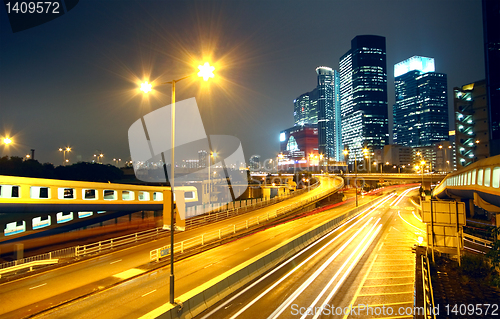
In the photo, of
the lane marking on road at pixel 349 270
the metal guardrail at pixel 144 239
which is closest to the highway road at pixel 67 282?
the metal guardrail at pixel 144 239

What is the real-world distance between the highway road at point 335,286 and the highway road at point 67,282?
6.61 m

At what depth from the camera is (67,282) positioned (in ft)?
47.3

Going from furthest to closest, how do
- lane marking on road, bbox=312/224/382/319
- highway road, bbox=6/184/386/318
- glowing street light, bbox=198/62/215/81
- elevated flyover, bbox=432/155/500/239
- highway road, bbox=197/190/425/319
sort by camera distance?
elevated flyover, bbox=432/155/500/239
lane marking on road, bbox=312/224/382/319
highway road, bbox=197/190/425/319
highway road, bbox=6/184/386/318
glowing street light, bbox=198/62/215/81

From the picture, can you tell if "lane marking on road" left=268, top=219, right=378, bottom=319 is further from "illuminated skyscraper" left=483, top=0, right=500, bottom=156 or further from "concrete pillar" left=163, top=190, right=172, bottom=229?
"illuminated skyscraper" left=483, top=0, right=500, bottom=156

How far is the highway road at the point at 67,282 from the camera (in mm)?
11898

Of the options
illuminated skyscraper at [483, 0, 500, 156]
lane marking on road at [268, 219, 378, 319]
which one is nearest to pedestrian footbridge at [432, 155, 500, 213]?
lane marking on road at [268, 219, 378, 319]

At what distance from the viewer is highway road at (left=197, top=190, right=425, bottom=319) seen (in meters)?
11.2

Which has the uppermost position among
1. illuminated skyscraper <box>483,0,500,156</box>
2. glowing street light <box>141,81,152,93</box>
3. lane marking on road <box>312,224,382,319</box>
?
illuminated skyscraper <box>483,0,500,156</box>

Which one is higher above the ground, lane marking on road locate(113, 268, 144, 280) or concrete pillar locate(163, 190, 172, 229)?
concrete pillar locate(163, 190, 172, 229)

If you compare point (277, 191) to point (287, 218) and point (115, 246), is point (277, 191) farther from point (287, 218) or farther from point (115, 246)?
point (115, 246)

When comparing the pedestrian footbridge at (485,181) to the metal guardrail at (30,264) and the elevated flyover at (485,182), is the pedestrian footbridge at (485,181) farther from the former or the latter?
the metal guardrail at (30,264)

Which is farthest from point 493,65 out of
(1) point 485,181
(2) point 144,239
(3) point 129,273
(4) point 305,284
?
(3) point 129,273

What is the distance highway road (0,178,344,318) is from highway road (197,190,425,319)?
21.7 ft

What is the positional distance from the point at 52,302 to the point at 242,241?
14.6 metres
